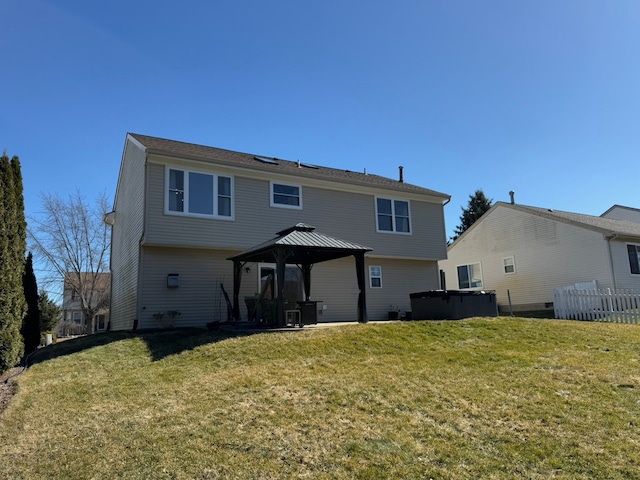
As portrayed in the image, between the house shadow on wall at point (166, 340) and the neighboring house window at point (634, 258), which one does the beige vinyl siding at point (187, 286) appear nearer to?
the house shadow on wall at point (166, 340)

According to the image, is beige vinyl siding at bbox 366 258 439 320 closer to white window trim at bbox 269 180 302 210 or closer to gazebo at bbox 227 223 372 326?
white window trim at bbox 269 180 302 210

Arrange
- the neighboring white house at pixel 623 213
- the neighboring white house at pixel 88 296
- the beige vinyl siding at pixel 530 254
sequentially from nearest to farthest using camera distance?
1. the beige vinyl siding at pixel 530 254
2. the neighboring white house at pixel 623 213
3. the neighboring white house at pixel 88 296

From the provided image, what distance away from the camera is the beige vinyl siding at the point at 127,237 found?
46.1ft

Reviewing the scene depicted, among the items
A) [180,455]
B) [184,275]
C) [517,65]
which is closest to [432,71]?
[517,65]

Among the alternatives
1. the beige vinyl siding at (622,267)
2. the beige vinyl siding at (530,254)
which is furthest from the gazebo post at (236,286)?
the beige vinyl siding at (622,267)

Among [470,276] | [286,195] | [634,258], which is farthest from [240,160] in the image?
[634,258]

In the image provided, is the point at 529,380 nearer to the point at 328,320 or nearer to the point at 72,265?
the point at 328,320

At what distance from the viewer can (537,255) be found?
22.4 m

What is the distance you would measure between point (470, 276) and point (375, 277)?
1113 cm

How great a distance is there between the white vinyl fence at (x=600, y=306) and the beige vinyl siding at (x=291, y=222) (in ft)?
15.6

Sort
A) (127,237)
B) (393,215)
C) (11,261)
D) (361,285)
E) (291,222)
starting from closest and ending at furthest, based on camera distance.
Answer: (11,261) < (361,285) < (291,222) < (127,237) < (393,215)

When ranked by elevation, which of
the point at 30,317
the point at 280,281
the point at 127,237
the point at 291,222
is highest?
the point at 291,222

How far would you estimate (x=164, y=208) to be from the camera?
42.8 feet

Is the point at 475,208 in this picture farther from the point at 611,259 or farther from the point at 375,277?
the point at 375,277
